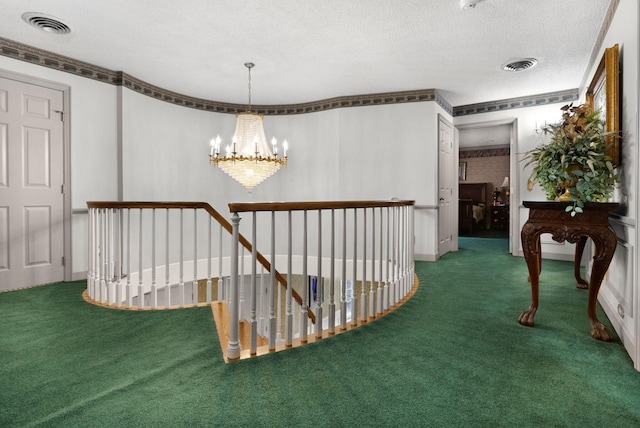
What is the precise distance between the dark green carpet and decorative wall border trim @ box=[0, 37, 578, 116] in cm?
274

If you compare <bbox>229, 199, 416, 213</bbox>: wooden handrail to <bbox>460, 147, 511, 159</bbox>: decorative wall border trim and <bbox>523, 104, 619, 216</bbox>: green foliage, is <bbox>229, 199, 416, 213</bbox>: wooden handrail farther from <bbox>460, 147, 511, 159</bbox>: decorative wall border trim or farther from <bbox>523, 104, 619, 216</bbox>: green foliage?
<bbox>460, 147, 511, 159</bbox>: decorative wall border trim

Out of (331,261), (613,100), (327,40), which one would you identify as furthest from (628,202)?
(327,40)

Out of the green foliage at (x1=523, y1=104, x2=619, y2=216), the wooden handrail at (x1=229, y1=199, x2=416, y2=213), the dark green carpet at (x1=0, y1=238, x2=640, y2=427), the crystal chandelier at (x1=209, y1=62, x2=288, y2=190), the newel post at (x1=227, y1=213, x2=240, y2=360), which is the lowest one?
the dark green carpet at (x1=0, y1=238, x2=640, y2=427)

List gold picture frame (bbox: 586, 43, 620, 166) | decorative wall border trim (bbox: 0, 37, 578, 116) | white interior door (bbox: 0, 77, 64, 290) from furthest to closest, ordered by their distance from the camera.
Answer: decorative wall border trim (bbox: 0, 37, 578, 116) < white interior door (bbox: 0, 77, 64, 290) < gold picture frame (bbox: 586, 43, 620, 166)

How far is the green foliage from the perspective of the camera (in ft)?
7.84

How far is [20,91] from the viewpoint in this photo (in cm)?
386

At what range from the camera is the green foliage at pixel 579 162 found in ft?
7.84

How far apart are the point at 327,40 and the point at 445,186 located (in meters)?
3.34

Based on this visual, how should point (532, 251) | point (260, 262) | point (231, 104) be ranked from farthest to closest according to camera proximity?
point (231, 104)
point (260, 262)
point (532, 251)

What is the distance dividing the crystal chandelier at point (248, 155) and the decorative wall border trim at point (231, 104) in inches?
63.9

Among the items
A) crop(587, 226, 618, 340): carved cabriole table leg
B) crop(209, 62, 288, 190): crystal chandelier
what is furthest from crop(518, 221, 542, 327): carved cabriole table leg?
crop(209, 62, 288, 190): crystal chandelier

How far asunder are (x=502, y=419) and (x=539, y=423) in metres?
0.14

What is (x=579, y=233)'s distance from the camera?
2.38 m

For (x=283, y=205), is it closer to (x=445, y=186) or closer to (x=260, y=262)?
(x=260, y=262)
